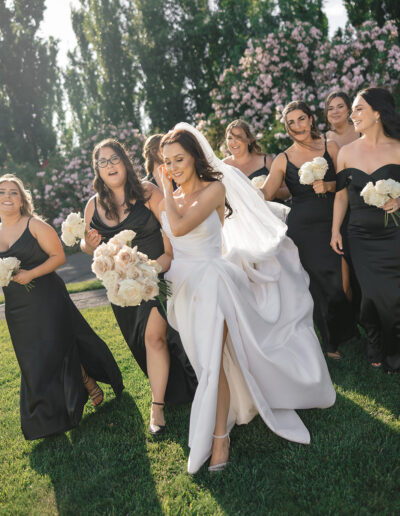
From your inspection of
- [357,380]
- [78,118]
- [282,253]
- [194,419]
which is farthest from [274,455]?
[78,118]

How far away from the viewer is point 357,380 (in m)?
4.43

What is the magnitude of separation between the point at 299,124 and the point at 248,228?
1.50 metres

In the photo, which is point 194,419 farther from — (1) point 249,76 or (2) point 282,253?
(1) point 249,76

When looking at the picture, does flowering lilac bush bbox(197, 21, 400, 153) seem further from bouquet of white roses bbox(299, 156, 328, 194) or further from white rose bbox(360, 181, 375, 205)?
white rose bbox(360, 181, 375, 205)

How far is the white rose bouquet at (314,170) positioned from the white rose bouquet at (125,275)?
2.22m

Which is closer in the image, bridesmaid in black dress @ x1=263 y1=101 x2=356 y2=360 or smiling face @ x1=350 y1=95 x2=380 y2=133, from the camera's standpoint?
smiling face @ x1=350 y1=95 x2=380 y2=133

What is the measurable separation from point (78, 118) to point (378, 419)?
2715 centimetres

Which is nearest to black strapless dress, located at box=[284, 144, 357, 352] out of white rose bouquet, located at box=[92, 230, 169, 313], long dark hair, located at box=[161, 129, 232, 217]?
long dark hair, located at box=[161, 129, 232, 217]

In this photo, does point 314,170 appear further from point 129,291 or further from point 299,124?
point 129,291

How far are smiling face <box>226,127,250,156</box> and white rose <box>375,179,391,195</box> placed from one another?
8.09 feet

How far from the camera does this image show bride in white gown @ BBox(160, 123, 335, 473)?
10.8ft

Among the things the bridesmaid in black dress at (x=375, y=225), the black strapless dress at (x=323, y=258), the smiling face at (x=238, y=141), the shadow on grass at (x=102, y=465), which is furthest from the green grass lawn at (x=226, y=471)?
the smiling face at (x=238, y=141)

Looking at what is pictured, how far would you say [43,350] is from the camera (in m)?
4.23

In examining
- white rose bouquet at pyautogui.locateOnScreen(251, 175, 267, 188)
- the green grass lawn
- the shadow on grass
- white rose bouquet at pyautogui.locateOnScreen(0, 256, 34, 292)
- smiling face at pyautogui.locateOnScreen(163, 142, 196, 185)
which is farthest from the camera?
white rose bouquet at pyautogui.locateOnScreen(251, 175, 267, 188)
